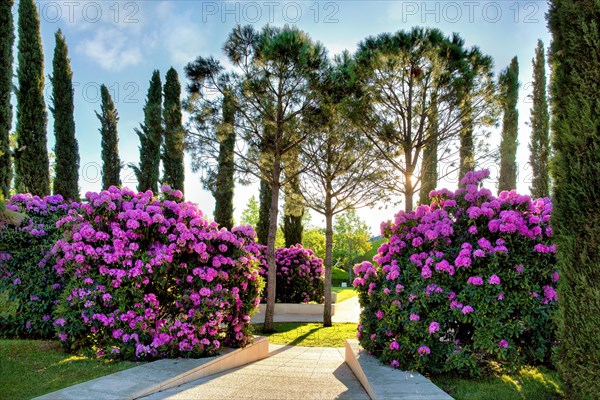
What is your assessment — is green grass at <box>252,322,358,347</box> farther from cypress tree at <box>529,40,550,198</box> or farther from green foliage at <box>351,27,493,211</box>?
cypress tree at <box>529,40,550,198</box>

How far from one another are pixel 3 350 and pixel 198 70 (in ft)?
24.9

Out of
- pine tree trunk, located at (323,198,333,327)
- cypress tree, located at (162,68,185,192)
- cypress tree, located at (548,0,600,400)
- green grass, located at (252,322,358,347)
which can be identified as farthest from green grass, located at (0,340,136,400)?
cypress tree, located at (162,68,185,192)

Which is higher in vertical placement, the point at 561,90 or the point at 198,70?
the point at 198,70

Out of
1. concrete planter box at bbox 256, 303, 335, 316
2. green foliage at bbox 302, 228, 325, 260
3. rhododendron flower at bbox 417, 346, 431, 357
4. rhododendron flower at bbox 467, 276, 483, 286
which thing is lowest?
concrete planter box at bbox 256, 303, 335, 316

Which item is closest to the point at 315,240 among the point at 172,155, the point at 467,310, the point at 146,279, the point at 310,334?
the point at 172,155

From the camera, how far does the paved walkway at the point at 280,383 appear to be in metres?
4.80

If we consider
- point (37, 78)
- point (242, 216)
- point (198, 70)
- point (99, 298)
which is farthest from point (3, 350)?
point (242, 216)

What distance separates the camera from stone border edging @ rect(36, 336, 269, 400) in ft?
13.7

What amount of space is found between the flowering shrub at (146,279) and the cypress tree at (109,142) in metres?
17.8

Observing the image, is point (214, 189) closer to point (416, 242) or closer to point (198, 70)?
point (198, 70)

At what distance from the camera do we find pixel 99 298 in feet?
20.5

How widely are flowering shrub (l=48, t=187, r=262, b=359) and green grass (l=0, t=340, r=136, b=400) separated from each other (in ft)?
1.20

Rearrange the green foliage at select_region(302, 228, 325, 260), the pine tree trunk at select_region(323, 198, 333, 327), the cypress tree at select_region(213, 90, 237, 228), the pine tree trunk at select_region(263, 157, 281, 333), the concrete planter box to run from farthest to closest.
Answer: the green foliage at select_region(302, 228, 325, 260) → the concrete planter box → the pine tree trunk at select_region(323, 198, 333, 327) → the pine tree trunk at select_region(263, 157, 281, 333) → the cypress tree at select_region(213, 90, 237, 228)

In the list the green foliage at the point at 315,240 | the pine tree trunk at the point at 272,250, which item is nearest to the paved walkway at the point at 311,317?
the pine tree trunk at the point at 272,250
